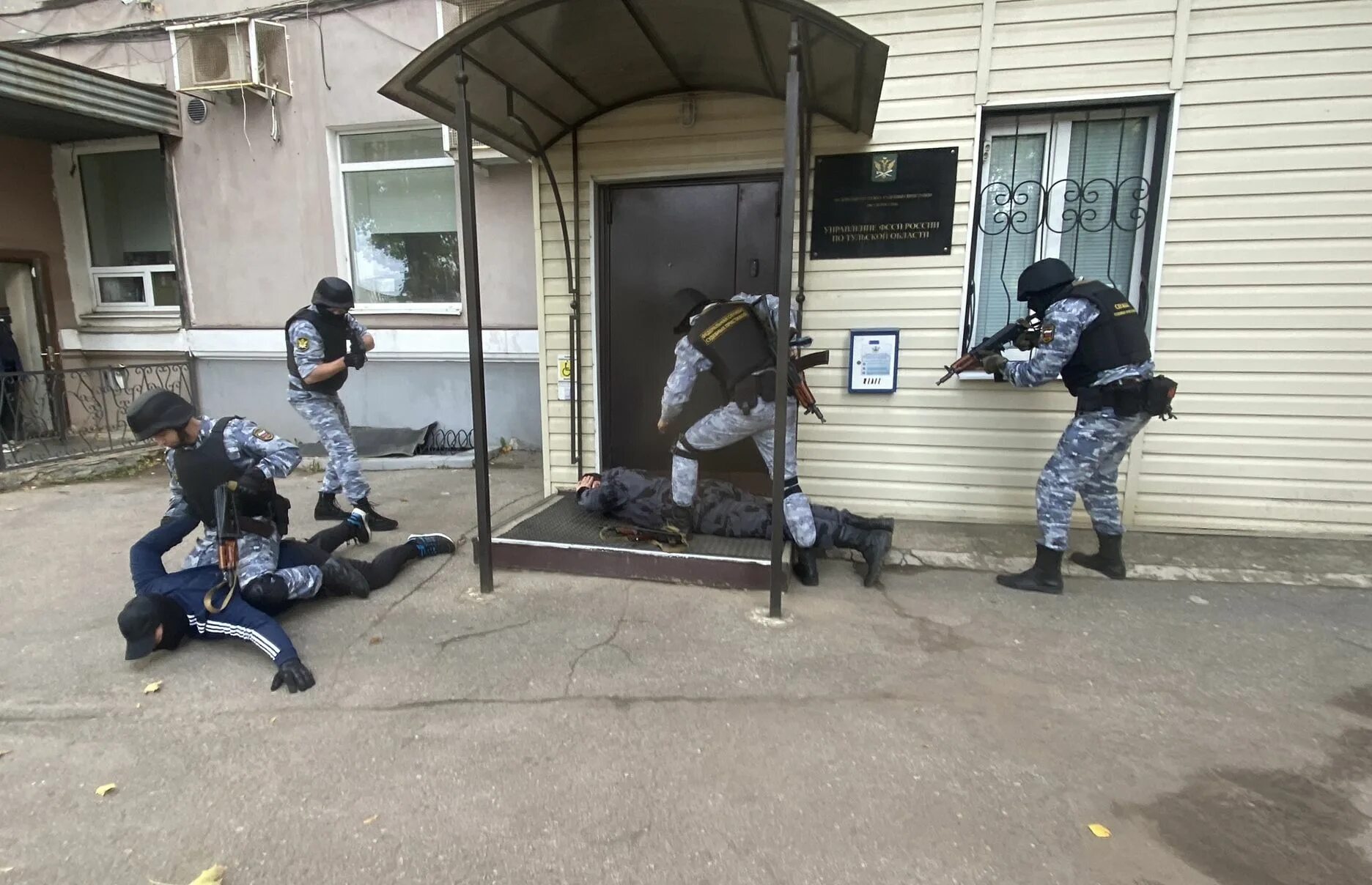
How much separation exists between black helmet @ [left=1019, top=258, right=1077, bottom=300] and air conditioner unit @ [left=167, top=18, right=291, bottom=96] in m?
7.69

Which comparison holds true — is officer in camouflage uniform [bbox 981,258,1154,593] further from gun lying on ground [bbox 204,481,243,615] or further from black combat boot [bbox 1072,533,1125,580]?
gun lying on ground [bbox 204,481,243,615]

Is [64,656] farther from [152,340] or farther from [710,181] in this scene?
Result: [152,340]

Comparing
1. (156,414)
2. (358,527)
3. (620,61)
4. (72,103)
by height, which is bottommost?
(358,527)

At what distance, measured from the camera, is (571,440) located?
5.49 metres

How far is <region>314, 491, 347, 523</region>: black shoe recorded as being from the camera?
5082 millimetres

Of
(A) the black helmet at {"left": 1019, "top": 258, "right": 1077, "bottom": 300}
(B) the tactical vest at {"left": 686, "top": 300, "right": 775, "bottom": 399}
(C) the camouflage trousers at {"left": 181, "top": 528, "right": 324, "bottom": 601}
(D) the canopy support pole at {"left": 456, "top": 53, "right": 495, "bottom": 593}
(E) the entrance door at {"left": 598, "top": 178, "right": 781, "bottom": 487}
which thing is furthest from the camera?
(E) the entrance door at {"left": 598, "top": 178, "right": 781, "bottom": 487}

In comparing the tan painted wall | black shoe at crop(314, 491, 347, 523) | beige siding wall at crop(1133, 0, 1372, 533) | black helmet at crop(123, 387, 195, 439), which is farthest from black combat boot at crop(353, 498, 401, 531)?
the tan painted wall

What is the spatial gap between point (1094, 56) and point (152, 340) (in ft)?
32.2

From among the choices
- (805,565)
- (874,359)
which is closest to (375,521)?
(805,565)

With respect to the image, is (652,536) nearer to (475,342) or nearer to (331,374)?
(475,342)

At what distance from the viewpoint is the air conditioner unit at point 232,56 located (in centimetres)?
707

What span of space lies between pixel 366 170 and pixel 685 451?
5.75 metres

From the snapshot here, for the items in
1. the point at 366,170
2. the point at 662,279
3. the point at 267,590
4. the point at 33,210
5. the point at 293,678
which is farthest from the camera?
the point at 33,210

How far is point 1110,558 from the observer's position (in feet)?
13.0
